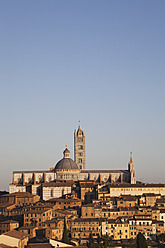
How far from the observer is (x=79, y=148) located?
10800cm

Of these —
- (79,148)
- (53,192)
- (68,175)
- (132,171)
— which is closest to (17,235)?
(53,192)

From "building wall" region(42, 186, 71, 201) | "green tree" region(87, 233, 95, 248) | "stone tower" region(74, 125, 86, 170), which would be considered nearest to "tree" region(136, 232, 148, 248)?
"green tree" region(87, 233, 95, 248)

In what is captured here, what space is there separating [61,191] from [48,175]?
10.6 m

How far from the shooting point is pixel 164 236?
202ft

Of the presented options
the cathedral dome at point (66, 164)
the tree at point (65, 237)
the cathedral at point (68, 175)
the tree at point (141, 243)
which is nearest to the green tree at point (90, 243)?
the tree at point (65, 237)

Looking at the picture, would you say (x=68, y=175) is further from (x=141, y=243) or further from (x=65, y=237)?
(x=141, y=243)

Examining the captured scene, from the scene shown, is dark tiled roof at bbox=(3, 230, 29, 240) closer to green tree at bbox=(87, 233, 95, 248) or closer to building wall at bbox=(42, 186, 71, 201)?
green tree at bbox=(87, 233, 95, 248)

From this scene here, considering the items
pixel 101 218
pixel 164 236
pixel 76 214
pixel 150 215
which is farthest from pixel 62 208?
pixel 164 236

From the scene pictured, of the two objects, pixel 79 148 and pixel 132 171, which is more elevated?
pixel 79 148

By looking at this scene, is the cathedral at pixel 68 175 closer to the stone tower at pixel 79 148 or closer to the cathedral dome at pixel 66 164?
the cathedral dome at pixel 66 164

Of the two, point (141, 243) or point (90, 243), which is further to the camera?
point (141, 243)

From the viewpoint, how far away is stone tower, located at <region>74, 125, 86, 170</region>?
106m

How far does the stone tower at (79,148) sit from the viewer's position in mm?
106125

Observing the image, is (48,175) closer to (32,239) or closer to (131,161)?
(131,161)
